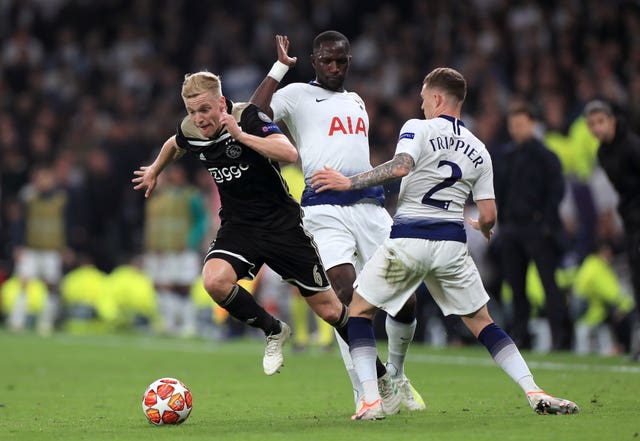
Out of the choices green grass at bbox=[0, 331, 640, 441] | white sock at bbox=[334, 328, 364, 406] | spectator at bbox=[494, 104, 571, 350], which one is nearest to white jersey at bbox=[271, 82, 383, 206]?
white sock at bbox=[334, 328, 364, 406]

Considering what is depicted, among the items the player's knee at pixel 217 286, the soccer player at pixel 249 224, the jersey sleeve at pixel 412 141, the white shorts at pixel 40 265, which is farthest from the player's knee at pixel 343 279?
the white shorts at pixel 40 265

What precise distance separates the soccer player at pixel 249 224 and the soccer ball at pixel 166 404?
23.1 inches

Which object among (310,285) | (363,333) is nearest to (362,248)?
(310,285)

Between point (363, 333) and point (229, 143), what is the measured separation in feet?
5.07

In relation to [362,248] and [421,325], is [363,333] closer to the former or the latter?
[362,248]

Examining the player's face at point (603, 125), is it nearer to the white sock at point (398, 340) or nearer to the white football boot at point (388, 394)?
the white sock at point (398, 340)

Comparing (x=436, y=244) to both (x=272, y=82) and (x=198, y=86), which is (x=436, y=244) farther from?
(x=272, y=82)

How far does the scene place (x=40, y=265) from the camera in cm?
2081

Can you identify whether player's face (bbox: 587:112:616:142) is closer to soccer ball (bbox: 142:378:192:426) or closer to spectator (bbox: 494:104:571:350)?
spectator (bbox: 494:104:571:350)

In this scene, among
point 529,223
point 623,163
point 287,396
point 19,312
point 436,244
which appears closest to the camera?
point 436,244

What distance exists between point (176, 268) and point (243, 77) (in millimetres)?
4490

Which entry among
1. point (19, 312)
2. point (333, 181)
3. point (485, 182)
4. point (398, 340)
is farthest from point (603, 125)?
point (19, 312)

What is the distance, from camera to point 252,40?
24.3 m

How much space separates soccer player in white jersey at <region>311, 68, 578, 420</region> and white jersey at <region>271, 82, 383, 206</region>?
3.72 feet
